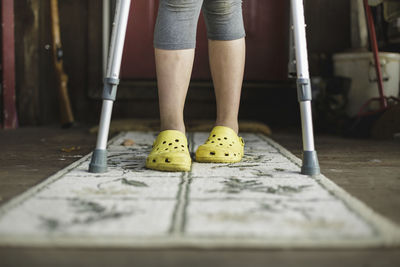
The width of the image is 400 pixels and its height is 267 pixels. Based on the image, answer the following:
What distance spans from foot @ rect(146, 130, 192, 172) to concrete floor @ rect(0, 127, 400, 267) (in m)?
0.27

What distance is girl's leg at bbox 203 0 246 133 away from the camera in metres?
1.28

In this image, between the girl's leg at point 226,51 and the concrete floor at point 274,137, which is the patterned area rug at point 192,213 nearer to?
the concrete floor at point 274,137

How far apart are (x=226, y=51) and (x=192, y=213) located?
68 centimetres

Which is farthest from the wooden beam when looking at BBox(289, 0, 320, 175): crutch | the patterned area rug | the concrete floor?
BBox(289, 0, 320, 175): crutch

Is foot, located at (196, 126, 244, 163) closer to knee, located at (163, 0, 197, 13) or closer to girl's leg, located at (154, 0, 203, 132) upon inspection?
girl's leg, located at (154, 0, 203, 132)

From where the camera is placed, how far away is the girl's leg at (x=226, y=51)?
128 cm

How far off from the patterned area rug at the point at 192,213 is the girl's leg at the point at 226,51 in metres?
0.26

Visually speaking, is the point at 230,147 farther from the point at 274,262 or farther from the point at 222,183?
the point at 274,262

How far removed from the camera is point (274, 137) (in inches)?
81.4

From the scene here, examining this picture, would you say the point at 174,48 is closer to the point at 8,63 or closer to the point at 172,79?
the point at 172,79

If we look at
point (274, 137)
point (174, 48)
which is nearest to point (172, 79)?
point (174, 48)

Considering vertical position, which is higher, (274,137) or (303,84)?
(303,84)

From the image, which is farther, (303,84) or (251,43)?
(251,43)

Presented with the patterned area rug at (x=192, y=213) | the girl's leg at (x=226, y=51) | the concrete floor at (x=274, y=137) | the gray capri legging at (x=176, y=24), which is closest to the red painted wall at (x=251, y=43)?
the concrete floor at (x=274, y=137)
